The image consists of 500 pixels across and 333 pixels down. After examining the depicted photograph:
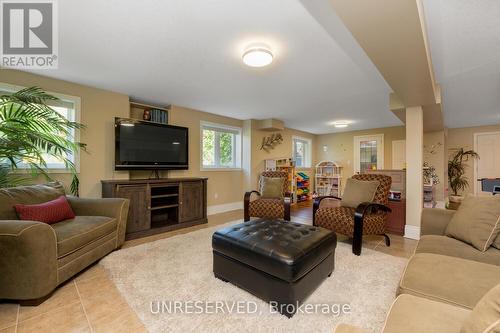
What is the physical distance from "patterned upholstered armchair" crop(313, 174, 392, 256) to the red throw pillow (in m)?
3.03

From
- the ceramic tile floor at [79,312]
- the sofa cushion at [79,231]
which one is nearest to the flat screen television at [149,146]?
the sofa cushion at [79,231]

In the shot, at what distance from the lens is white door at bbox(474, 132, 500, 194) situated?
19.2ft

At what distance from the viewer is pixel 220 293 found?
1.82 meters

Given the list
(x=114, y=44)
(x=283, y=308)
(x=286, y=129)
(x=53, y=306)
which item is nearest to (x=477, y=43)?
(x=283, y=308)

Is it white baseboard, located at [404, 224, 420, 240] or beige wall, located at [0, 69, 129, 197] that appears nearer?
beige wall, located at [0, 69, 129, 197]

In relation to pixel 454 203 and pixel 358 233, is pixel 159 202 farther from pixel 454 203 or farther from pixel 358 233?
pixel 454 203

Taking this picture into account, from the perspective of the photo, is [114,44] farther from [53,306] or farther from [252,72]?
[53,306]

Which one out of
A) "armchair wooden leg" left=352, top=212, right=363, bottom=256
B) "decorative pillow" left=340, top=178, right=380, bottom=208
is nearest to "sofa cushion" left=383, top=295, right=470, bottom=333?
"armchair wooden leg" left=352, top=212, right=363, bottom=256

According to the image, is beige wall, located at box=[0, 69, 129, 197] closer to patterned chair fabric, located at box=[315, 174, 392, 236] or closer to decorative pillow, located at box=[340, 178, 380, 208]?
patterned chair fabric, located at box=[315, 174, 392, 236]

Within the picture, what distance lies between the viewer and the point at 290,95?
3.70 m

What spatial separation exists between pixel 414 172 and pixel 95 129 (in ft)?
16.1

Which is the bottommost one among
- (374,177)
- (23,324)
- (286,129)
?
(23,324)

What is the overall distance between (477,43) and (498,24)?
31 cm
